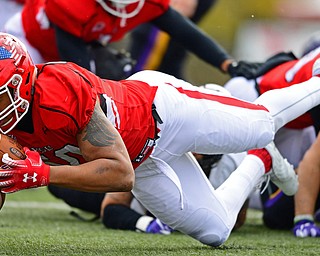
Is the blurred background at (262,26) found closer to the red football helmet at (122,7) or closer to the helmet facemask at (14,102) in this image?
the red football helmet at (122,7)

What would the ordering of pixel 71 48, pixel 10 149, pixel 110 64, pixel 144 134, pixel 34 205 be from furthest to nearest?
pixel 34 205
pixel 110 64
pixel 71 48
pixel 144 134
pixel 10 149

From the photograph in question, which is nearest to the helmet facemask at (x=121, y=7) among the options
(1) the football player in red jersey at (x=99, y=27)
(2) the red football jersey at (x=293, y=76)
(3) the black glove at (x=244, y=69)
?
(1) the football player in red jersey at (x=99, y=27)

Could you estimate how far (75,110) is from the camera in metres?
1.98

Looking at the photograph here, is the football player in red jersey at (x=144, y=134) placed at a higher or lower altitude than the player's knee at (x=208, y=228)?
higher

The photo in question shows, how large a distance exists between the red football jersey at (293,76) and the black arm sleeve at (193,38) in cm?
31

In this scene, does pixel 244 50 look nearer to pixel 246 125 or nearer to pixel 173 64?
pixel 173 64

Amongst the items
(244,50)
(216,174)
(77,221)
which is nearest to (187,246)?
(216,174)

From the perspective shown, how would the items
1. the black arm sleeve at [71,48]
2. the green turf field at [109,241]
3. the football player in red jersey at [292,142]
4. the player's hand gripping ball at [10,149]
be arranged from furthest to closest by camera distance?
the black arm sleeve at [71,48] → the football player in red jersey at [292,142] → the green turf field at [109,241] → the player's hand gripping ball at [10,149]

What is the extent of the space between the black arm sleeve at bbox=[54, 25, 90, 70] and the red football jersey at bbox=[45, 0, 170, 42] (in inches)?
1.1

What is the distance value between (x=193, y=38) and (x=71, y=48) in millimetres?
517

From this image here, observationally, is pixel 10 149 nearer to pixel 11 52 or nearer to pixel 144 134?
pixel 11 52

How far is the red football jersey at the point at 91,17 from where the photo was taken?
10.6ft

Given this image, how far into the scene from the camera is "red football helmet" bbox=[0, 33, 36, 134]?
6.47 feet

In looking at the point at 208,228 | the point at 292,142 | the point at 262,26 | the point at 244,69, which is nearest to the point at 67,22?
the point at 244,69
